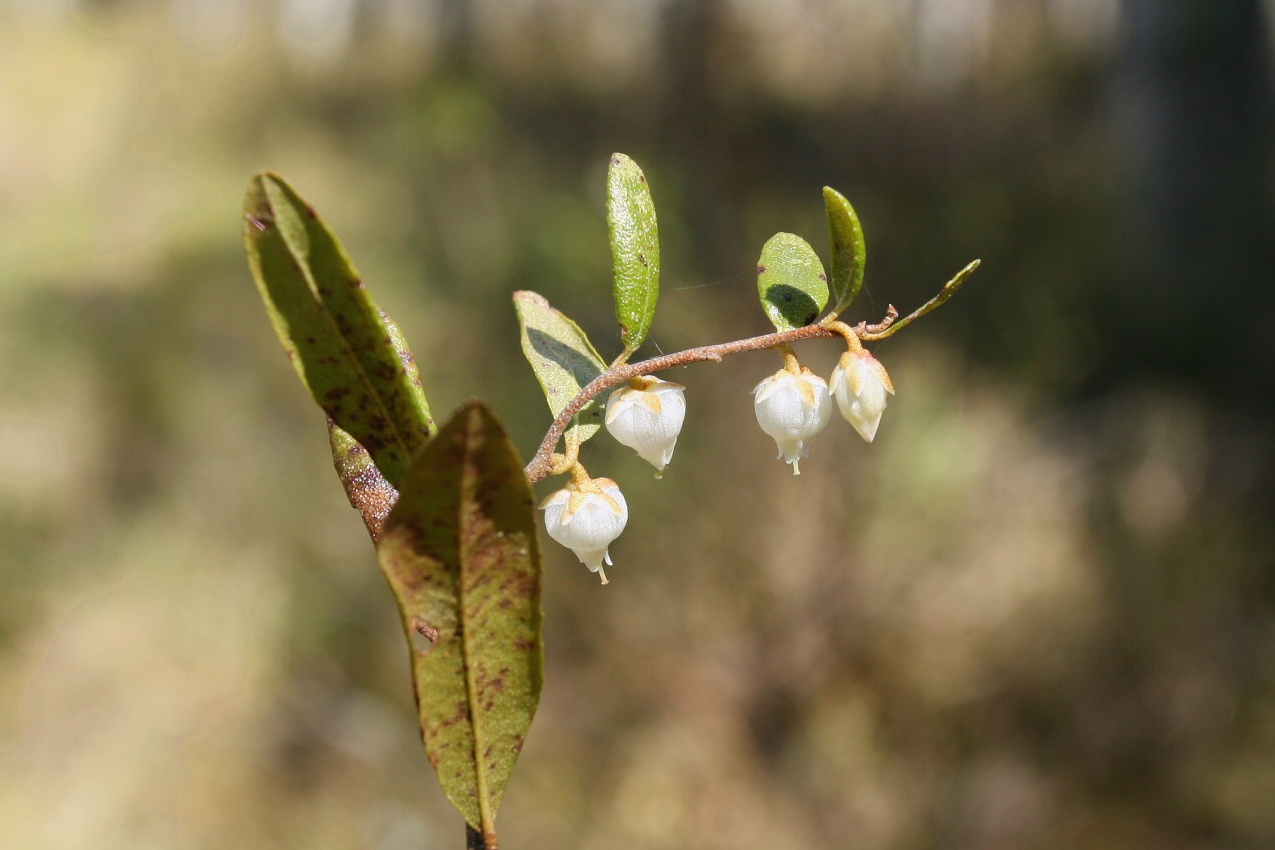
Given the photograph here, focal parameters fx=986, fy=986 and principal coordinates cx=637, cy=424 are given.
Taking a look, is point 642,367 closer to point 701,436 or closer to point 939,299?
point 939,299

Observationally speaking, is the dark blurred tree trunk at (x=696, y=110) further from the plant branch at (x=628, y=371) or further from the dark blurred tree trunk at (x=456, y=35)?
the plant branch at (x=628, y=371)

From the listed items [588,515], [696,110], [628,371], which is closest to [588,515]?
[588,515]

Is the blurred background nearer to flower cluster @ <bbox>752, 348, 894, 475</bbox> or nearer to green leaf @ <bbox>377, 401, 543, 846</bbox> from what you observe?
flower cluster @ <bbox>752, 348, 894, 475</bbox>

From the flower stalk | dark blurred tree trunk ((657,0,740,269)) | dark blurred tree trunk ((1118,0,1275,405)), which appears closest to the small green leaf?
the flower stalk

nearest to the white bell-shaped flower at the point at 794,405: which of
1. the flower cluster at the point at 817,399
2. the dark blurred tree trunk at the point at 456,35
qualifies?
the flower cluster at the point at 817,399

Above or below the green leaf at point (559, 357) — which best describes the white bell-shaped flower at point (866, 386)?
below
